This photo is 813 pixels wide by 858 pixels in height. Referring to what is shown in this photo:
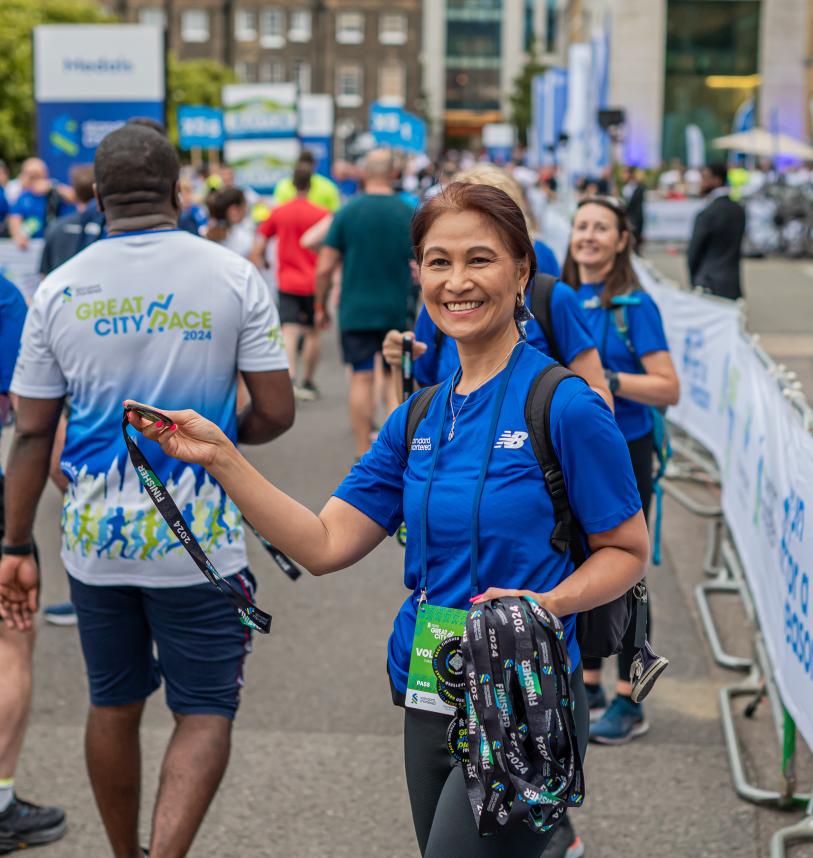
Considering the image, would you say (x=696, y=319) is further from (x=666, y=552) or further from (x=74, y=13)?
(x=74, y=13)

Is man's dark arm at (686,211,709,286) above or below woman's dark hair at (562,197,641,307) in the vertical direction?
below

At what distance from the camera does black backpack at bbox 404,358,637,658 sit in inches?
99.2

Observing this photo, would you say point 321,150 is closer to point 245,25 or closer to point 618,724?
point 618,724

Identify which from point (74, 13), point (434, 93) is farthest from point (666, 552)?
point (434, 93)

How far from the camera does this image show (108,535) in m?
3.43

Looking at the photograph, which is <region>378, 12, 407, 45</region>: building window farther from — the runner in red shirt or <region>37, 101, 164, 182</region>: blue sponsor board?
the runner in red shirt

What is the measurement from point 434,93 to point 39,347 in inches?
4628

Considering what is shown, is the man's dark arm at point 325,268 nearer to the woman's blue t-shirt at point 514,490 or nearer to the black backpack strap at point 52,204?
the black backpack strap at point 52,204

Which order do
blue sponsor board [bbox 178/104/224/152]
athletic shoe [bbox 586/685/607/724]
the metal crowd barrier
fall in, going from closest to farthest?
the metal crowd barrier, athletic shoe [bbox 586/685/607/724], blue sponsor board [bbox 178/104/224/152]

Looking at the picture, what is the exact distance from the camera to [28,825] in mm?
4152

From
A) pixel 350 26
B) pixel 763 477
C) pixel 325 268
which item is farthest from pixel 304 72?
pixel 763 477

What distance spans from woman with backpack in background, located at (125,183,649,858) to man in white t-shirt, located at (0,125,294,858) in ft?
2.76

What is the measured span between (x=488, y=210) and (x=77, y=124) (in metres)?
11.2

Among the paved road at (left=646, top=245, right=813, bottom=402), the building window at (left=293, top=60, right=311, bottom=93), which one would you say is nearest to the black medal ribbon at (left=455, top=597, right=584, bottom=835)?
the paved road at (left=646, top=245, right=813, bottom=402)
